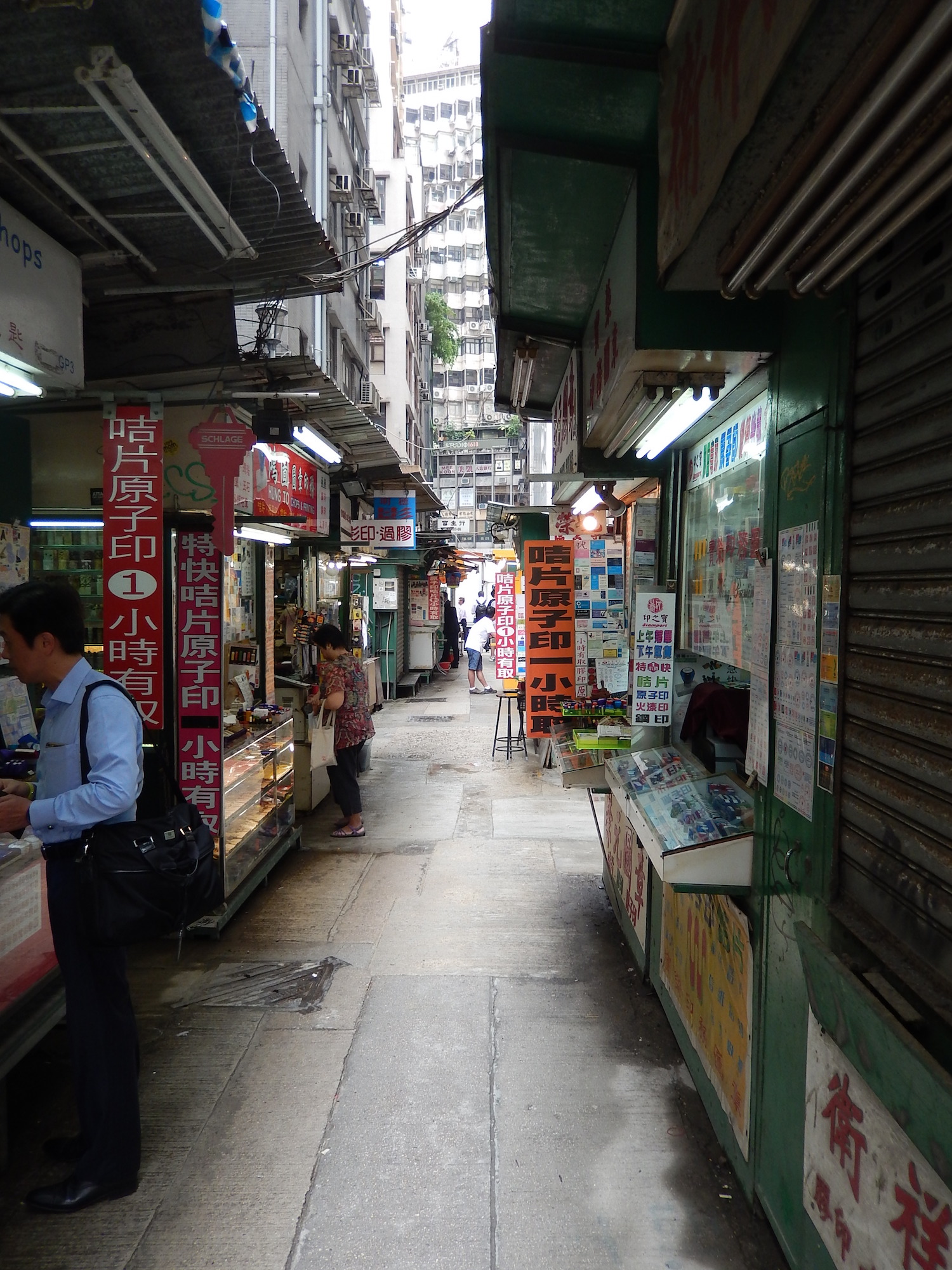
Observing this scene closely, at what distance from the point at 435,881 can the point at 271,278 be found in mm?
4594

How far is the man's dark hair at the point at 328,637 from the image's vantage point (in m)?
7.54

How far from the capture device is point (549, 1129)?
349 centimetres

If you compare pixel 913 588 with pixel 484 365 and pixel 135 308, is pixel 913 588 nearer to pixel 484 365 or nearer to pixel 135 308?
pixel 135 308

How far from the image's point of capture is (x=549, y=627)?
777 cm

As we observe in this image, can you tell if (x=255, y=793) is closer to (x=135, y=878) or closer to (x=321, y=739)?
(x=321, y=739)

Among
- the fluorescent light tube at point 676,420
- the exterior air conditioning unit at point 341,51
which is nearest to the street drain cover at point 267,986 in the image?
the fluorescent light tube at point 676,420

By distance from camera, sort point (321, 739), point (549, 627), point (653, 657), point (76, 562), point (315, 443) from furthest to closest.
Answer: point (321, 739) → point (549, 627) → point (315, 443) → point (76, 562) → point (653, 657)

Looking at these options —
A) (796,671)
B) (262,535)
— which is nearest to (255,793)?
(262,535)

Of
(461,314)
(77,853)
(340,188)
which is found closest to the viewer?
(77,853)

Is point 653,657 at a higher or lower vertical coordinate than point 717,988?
higher

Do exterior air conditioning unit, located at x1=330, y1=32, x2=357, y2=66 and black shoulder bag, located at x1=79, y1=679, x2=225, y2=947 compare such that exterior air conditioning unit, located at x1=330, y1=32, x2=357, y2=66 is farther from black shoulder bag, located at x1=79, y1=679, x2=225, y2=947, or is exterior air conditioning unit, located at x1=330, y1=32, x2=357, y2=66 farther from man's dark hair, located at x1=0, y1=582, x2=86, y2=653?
black shoulder bag, located at x1=79, y1=679, x2=225, y2=947

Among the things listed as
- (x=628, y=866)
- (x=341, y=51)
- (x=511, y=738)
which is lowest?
(x=511, y=738)

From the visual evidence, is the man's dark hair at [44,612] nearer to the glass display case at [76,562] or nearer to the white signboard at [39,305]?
the white signboard at [39,305]

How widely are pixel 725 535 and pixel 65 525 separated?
183 inches
